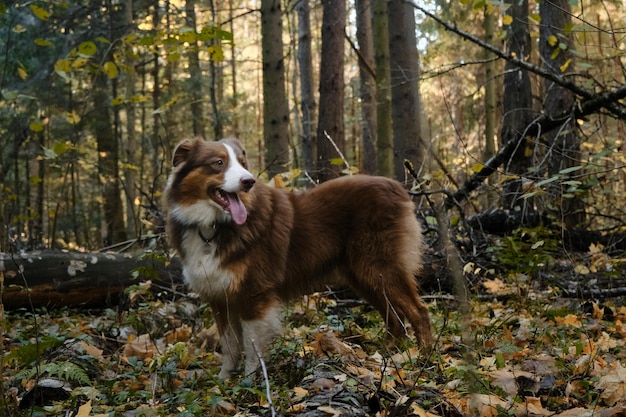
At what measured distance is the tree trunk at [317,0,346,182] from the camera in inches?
407

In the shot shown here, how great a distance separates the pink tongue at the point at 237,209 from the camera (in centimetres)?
482

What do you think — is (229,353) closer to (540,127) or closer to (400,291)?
(400,291)

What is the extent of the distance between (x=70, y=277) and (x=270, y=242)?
312 centimetres

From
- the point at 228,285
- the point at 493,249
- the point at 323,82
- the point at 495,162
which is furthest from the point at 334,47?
the point at 228,285

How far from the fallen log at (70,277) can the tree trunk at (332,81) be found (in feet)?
14.0

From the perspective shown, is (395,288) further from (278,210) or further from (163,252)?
(163,252)

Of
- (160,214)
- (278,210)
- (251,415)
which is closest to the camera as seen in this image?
(251,415)

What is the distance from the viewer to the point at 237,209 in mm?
4852

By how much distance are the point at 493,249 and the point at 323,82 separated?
5151mm

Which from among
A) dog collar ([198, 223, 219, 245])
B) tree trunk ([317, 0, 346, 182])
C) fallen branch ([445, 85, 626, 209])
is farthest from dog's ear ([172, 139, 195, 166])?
tree trunk ([317, 0, 346, 182])

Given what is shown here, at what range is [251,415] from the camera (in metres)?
3.06

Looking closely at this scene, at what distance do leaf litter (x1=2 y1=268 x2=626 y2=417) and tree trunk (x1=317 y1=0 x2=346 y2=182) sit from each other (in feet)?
14.8

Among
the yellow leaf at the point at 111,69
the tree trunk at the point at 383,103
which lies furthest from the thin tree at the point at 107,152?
the yellow leaf at the point at 111,69

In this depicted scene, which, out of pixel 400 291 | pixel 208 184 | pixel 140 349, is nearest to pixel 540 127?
pixel 400 291
